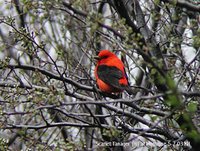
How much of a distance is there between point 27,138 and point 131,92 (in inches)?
68.1

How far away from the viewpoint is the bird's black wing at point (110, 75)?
5965 millimetres

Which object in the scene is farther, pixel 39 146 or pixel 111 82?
pixel 111 82

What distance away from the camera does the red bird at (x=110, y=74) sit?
593 cm

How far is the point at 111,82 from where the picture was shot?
19.6ft

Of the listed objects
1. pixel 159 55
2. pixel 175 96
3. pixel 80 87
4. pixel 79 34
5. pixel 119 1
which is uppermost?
pixel 79 34

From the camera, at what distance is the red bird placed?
5930 mm

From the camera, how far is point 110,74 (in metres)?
6.19

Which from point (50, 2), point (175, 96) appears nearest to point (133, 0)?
point (50, 2)

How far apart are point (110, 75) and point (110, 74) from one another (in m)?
0.02

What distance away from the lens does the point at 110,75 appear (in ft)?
20.2

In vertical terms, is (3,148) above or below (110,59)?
below

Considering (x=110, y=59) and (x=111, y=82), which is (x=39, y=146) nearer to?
(x=111, y=82)

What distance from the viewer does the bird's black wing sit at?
5.96 m

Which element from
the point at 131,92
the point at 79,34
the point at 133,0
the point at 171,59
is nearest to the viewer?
the point at 133,0
